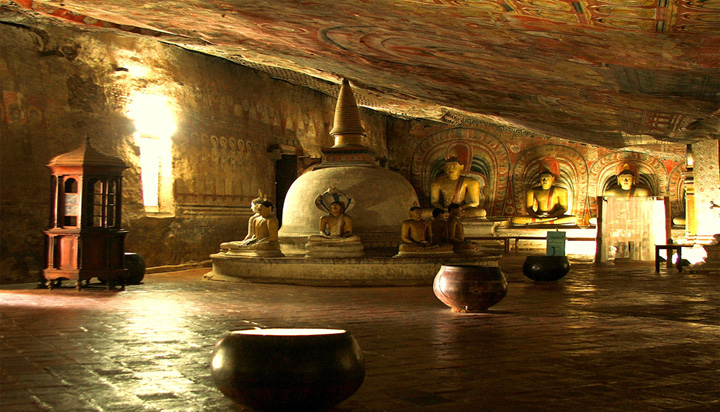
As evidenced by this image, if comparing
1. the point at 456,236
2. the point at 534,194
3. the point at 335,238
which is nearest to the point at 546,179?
the point at 534,194

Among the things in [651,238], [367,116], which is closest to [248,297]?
[651,238]

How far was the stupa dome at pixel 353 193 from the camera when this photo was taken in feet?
37.3

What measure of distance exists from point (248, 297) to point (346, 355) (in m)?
5.45

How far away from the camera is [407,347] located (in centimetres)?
464

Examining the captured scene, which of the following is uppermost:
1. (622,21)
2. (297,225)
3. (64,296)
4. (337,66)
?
(337,66)

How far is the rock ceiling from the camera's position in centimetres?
526

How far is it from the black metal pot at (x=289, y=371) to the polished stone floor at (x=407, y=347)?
0.22m

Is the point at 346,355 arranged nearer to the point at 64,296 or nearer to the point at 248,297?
the point at 248,297

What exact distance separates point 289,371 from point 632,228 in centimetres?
1291

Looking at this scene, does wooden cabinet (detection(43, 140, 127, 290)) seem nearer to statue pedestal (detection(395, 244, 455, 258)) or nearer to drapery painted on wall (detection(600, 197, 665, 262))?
statue pedestal (detection(395, 244, 455, 258))

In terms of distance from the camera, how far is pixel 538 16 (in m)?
5.31

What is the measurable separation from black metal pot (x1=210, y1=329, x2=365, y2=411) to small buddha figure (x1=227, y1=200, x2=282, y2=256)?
305 inches

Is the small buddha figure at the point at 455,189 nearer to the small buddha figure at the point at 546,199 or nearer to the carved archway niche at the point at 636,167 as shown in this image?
the small buddha figure at the point at 546,199

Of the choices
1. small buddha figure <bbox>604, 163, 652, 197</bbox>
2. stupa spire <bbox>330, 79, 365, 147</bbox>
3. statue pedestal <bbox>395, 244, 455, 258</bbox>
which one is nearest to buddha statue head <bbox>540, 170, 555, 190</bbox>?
small buddha figure <bbox>604, 163, 652, 197</bbox>
